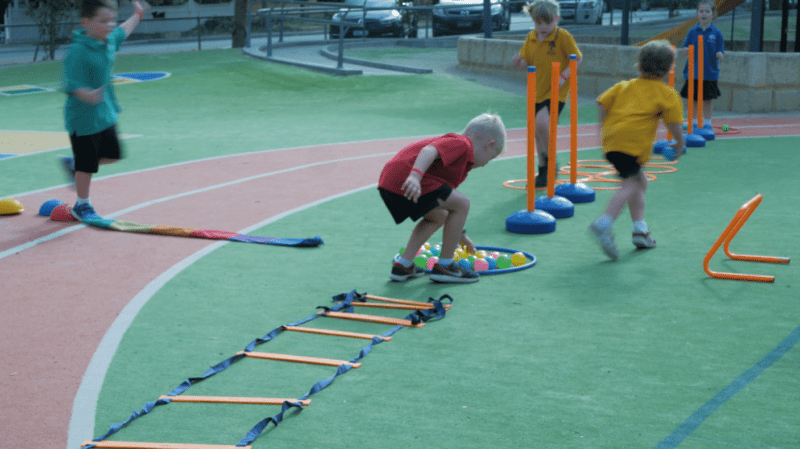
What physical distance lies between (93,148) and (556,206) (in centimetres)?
401

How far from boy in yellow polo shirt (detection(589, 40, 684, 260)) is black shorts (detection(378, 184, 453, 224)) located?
120 centimetres

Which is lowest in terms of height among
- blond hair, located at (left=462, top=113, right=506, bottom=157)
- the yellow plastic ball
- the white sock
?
the yellow plastic ball

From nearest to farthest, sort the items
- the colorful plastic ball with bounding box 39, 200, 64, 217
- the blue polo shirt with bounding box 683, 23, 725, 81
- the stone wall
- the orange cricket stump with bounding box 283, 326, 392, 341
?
the orange cricket stump with bounding box 283, 326, 392, 341, the colorful plastic ball with bounding box 39, 200, 64, 217, the blue polo shirt with bounding box 683, 23, 725, 81, the stone wall

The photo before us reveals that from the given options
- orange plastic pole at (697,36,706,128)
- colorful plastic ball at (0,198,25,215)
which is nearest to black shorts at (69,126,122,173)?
colorful plastic ball at (0,198,25,215)

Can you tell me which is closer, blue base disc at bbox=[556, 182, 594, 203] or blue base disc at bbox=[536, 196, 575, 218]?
blue base disc at bbox=[536, 196, 575, 218]

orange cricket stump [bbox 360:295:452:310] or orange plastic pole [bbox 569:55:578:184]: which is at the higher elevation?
orange plastic pole [bbox 569:55:578:184]

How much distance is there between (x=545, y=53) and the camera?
8.81 m

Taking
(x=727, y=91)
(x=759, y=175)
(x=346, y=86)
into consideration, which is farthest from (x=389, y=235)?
(x=346, y=86)

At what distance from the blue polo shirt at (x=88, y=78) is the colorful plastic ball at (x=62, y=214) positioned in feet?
2.36

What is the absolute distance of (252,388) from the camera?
13.8 ft

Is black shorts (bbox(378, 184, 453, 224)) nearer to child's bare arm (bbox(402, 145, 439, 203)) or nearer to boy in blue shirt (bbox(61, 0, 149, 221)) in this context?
child's bare arm (bbox(402, 145, 439, 203))

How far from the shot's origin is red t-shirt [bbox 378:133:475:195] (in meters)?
5.70

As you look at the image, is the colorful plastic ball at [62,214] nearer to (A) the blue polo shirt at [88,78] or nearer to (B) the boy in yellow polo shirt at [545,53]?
(A) the blue polo shirt at [88,78]

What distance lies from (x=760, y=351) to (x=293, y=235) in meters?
3.98
